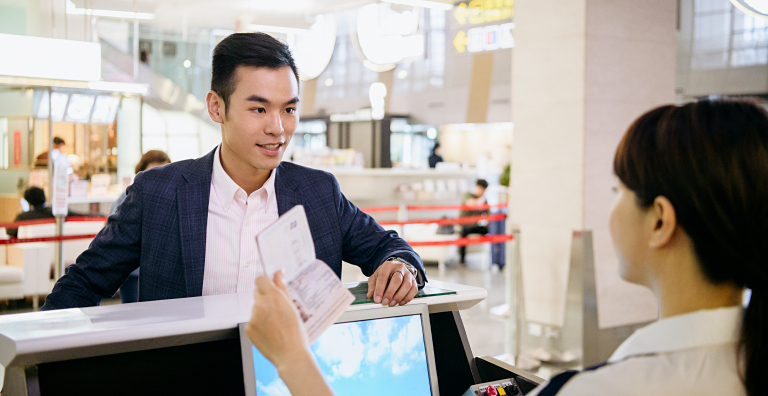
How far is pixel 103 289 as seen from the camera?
1654mm

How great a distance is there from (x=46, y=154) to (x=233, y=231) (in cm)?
A: 883

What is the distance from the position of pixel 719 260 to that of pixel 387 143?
17.4 metres

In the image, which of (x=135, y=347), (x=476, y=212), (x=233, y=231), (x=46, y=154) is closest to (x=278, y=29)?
(x=46, y=154)

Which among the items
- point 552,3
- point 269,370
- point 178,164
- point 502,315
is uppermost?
point 552,3

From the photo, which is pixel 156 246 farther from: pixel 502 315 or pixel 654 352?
pixel 502 315

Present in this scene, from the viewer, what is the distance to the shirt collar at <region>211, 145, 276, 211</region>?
1715mm

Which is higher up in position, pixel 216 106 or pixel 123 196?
pixel 216 106

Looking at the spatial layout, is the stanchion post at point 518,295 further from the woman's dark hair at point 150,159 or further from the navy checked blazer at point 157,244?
the navy checked blazer at point 157,244

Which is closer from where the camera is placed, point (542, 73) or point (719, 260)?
point (719, 260)

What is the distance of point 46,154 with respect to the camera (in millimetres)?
9250

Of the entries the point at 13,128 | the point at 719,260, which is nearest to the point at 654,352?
the point at 719,260

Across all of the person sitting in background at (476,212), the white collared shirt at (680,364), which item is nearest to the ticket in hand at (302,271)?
the white collared shirt at (680,364)

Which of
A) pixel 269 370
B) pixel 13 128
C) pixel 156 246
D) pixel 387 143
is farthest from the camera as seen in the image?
pixel 387 143

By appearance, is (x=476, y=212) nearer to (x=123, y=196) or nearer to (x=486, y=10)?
(x=486, y=10)
